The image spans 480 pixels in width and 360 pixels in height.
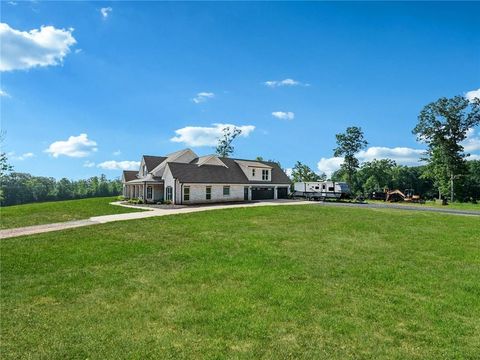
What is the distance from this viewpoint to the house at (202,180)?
3603cm

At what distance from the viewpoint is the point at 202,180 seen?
121 feet

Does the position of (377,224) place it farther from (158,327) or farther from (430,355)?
(158,327)

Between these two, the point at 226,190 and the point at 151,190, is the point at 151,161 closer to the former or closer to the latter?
the point at 151,190

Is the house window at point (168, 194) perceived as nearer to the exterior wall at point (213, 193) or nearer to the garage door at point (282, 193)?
the exterior wall at point (213, 193)

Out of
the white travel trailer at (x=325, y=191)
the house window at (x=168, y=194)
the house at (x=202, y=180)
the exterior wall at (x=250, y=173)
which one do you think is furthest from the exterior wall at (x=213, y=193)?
the white travel trailer at (x=325, y=191)

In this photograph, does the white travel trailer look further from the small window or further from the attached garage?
the small window

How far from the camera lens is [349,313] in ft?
23.1

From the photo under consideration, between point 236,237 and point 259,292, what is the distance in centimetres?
687

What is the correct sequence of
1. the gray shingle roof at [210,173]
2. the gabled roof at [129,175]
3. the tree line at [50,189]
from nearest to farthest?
the gray shingle roof at [210,173]
the gabled roof at [129,175]
the tree line at [50,189]

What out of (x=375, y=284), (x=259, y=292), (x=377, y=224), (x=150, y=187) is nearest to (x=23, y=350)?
(x=259, y=292)

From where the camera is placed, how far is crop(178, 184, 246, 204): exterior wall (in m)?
35.9

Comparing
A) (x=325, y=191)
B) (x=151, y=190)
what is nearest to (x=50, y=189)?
(x=151, y=190)

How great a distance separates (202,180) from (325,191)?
777 inches

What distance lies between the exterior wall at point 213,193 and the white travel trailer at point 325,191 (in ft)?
37.6
